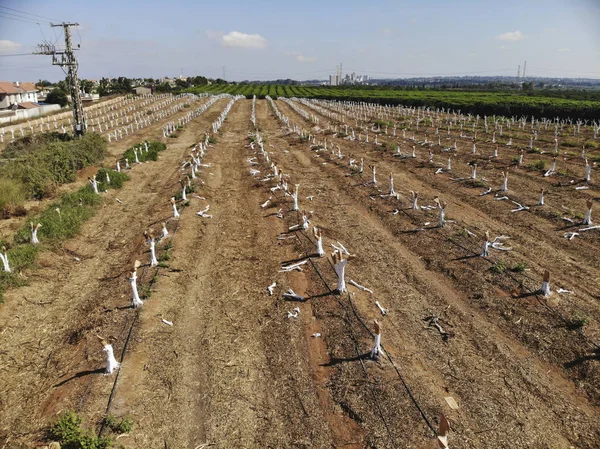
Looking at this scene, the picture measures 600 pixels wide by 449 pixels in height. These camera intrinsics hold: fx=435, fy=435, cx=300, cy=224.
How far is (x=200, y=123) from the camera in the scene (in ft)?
139

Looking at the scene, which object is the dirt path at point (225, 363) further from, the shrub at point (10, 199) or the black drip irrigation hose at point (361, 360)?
the shrub at point (10, 199)

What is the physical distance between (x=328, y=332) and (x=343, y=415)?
1.96 meters

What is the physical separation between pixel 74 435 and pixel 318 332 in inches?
160

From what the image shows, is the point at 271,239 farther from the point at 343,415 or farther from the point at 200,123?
the point at 200,123

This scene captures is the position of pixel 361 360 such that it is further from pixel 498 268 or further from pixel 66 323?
pixel 66 323

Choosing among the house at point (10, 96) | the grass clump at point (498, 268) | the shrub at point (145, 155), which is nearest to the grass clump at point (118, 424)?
the grass clump at point (498, 268)

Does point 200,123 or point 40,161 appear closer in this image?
point 40,161

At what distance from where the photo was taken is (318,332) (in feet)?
26.0

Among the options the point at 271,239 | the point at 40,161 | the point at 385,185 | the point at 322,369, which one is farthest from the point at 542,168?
the point at 40,161

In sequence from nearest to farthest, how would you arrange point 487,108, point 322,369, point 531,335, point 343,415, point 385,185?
point 343,415 < point 322,369 < point 531,335 < point 385,185 < point 487,108

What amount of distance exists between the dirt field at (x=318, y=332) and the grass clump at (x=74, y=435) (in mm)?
221

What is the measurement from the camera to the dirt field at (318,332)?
19.4 ft

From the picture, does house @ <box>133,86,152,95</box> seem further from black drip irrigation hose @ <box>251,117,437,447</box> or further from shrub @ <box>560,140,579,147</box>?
black drip irrigation hose @ <box>251,117,437,447</box>

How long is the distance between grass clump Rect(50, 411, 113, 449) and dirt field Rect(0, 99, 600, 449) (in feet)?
0.72
